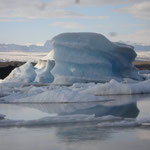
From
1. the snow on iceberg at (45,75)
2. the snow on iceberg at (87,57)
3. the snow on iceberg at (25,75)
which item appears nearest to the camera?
the snow on iceberg at (87,57)

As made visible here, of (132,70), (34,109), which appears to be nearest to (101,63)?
(132,70)

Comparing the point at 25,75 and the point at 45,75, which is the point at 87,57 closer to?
the point at 45,75

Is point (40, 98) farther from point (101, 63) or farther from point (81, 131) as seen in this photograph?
point (101, 63)

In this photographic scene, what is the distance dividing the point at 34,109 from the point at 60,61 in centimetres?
1179

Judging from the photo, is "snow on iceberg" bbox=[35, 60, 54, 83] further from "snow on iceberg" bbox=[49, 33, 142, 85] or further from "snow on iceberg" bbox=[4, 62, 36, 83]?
"snow on iceberg" bbox=[49, 33, 142, 85]

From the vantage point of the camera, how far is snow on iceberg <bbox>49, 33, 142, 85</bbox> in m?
21.8

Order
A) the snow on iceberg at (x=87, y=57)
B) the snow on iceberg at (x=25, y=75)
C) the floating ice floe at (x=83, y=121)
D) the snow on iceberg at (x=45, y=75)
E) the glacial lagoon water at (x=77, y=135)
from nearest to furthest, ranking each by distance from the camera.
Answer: the glacial lagoon water at (x=77, y=135), the floating ice floe at (x=83, y=121), the snow on iceberg at (x=87, y=57), the snow on iceberg at (x=25, y=75), the snow on iceberg at (x=45, y=75)

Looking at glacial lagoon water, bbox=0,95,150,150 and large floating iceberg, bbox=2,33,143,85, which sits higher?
large floating iceberg, bbox=2,33,143,85

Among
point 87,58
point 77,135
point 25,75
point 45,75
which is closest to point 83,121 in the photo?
point 77,135

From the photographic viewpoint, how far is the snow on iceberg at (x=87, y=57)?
71.7ft

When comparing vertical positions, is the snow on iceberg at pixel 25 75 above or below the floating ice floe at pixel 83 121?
above

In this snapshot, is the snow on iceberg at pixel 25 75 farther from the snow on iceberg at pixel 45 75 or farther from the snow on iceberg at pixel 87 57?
the snow on iceberg at pixel 87 57

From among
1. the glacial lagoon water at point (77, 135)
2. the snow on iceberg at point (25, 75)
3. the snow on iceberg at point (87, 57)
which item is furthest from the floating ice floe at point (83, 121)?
the snow on iceberg at point (25, 75)

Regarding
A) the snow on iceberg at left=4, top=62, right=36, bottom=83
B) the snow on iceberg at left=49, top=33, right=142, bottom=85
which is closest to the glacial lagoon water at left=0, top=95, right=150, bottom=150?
the snow on iceberg at left=49, top=33, right=142, bottom=85
